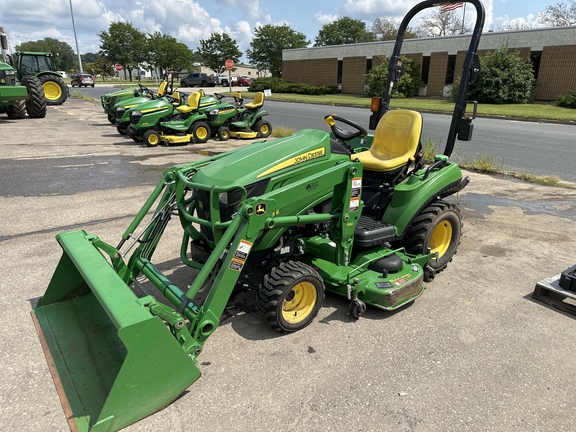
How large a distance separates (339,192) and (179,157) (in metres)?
7.20

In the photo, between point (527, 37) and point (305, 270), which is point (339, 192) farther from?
point (527, 37)

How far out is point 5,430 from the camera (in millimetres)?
2264

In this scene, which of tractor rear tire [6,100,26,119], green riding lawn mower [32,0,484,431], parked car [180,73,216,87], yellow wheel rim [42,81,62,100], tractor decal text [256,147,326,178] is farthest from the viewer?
parked car [180,73,216,87]

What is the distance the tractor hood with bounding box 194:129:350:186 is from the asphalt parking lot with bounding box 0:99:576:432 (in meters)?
1.12

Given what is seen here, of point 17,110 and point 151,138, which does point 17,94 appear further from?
point 151,138

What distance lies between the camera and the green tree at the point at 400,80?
29.9 meters

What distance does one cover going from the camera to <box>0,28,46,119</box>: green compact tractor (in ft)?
46.1

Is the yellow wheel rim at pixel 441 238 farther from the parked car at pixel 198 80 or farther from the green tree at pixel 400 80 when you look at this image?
the parked car at pixel 198 80

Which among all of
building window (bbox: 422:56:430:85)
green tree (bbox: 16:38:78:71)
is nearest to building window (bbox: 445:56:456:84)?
building window (bbox: 422:56:430:85)

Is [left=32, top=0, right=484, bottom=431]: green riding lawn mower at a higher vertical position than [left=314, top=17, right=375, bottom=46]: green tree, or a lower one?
lower

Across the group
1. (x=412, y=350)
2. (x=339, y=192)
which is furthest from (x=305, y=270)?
(x=412, y=350)

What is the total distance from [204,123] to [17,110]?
8.86 metres

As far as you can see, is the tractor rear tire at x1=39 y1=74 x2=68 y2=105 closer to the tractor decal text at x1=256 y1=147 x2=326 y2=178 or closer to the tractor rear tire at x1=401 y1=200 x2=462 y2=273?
the tractor decal text at x1=256 y1=147 x2=326 y2=178

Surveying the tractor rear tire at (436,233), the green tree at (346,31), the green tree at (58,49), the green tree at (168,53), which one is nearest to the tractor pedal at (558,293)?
the tractor rear tire at (436,233)
